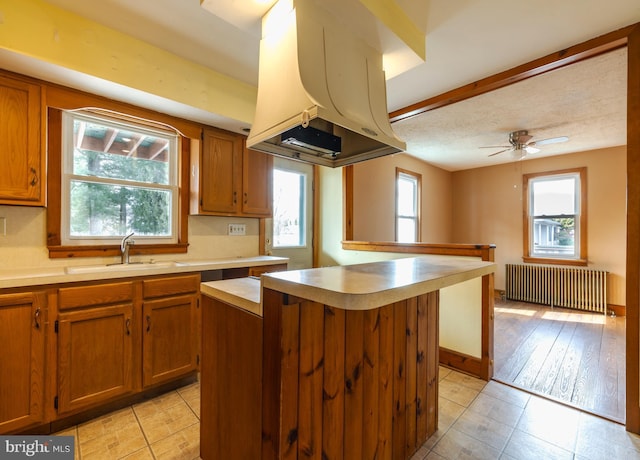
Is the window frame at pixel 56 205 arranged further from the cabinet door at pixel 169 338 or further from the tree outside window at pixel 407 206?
the tree outside window at pixel 407 206

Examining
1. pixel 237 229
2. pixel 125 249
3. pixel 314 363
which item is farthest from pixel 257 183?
pixel 314 363

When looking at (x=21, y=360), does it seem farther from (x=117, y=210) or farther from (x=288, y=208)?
(x=288, y=208)

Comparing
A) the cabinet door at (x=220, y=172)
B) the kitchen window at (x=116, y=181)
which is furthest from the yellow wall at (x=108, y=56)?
the kitchen window at (x=116, y=181)

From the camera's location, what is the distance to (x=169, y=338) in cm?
211

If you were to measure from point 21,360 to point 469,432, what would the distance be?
2655 millimetres

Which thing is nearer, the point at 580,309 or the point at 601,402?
the point at 601,402

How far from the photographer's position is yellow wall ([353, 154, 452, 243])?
4094 millimetres

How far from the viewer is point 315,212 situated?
152 inches

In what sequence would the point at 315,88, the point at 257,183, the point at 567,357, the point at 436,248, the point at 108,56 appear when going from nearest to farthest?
the point at 315,88, the point at 108,56, the point at 436,248, the point at 567,357, the point at 257,183

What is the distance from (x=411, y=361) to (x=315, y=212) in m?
2.56

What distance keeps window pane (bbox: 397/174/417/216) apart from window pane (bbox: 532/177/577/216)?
2.16m

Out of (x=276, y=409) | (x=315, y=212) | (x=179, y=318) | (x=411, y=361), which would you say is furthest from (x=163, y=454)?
(x=315, y=212)

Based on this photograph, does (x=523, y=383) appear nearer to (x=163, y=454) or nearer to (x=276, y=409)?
(x=276, y=409)

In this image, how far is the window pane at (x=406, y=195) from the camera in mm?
4934
